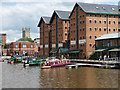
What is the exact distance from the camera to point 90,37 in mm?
87812

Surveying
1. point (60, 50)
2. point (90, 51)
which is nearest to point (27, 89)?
point (90, 51)

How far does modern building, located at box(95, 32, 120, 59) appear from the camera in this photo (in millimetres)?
73156

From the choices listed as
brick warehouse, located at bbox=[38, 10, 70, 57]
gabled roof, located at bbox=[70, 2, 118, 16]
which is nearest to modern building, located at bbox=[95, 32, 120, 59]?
gabled roof, located at bbox=[70, 2, 118, 16]

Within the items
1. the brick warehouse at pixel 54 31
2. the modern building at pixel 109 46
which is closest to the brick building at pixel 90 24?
the modern building at pixel 109 46

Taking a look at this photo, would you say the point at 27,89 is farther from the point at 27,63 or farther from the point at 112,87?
the point at 27,63

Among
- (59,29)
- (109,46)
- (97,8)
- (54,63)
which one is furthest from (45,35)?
(54,63)

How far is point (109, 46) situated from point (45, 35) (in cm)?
5215

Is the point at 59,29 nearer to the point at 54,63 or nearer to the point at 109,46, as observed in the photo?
the point at 109,46

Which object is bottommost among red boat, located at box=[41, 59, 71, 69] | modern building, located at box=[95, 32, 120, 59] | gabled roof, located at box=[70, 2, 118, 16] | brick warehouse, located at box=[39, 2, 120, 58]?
red boat, located at box=[41, 59, 71, 69]

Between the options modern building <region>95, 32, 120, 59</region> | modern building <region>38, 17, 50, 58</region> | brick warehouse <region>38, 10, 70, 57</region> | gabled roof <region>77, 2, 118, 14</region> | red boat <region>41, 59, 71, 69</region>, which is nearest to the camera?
red boat <region>41, 59, 71, 69</region>

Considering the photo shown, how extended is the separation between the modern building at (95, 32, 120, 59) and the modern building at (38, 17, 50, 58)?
41589 mm

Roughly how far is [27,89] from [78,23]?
60402mm

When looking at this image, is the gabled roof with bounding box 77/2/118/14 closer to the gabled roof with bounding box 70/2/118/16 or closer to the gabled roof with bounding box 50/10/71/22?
the gabled roof with bounding box 70/2/118/16

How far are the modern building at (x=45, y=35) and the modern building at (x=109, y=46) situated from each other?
41.6 meters
